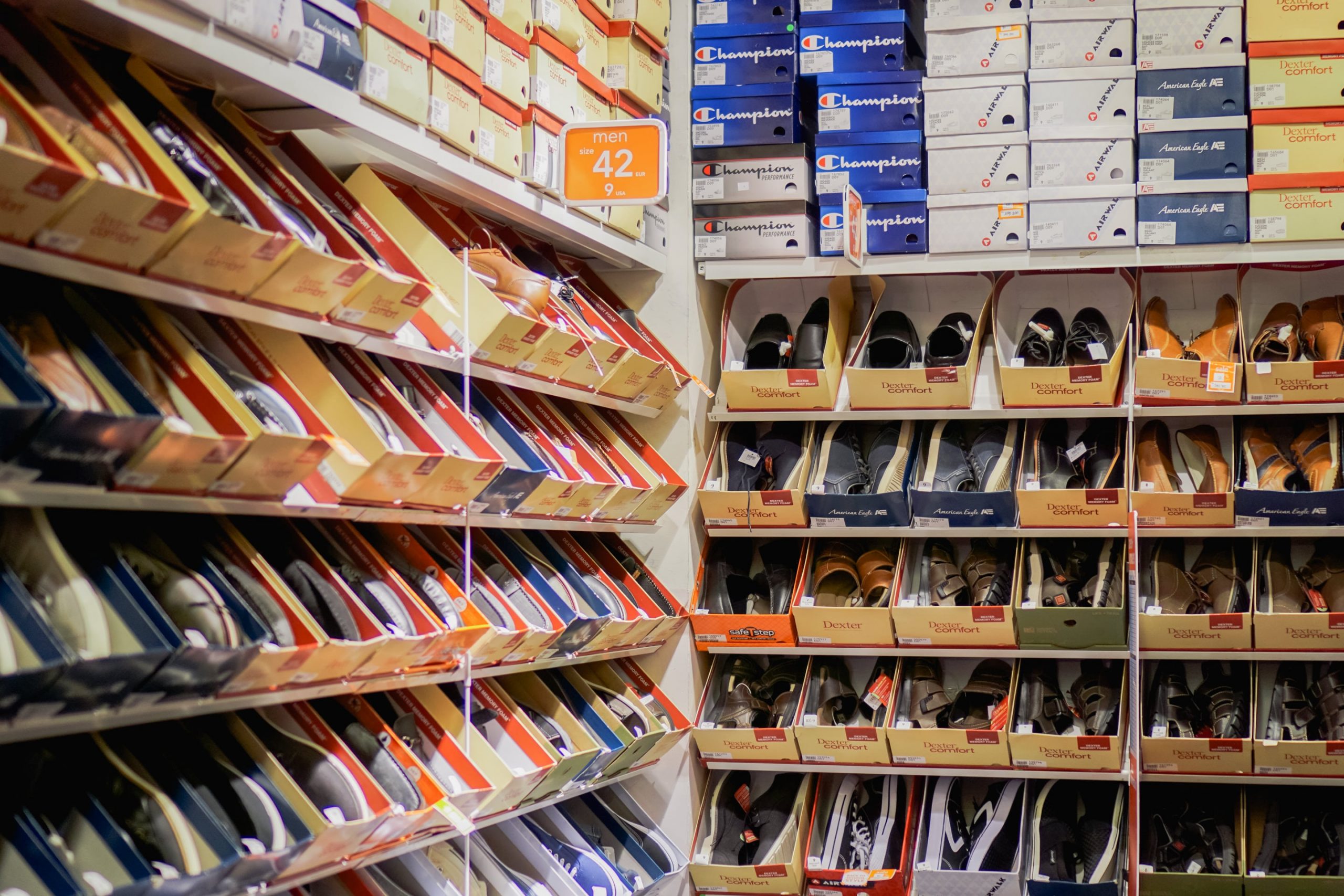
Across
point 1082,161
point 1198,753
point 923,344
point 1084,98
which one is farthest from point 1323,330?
point 1198,753

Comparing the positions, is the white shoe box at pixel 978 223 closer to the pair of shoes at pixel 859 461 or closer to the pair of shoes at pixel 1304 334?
the pair of shoes at pixel 859 461

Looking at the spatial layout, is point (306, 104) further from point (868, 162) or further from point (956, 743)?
point (956, 743)

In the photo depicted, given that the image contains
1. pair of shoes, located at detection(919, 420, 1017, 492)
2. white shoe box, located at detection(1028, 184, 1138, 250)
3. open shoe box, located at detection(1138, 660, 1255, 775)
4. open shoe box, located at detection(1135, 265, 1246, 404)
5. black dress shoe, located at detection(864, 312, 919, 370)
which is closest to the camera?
open shoe box, located at detection(1138, 660, 1255, 775)

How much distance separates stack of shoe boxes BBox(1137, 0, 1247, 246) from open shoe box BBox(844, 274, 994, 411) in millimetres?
643

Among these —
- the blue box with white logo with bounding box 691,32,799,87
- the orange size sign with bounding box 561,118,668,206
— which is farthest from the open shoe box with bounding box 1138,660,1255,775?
the blue box with white logo with bounding box 691,32,799,87

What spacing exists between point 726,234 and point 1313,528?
6.76 ft

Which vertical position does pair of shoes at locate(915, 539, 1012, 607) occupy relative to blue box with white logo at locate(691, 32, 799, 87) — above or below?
below

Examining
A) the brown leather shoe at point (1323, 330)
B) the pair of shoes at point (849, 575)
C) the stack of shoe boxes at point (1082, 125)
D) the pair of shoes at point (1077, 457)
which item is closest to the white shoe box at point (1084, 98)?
the stack of shoe boxes at point (1082, 125)

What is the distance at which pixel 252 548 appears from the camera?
102 inches

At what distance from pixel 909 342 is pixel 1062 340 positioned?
0.51 m

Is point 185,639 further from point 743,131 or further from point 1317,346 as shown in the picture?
point 1317,346

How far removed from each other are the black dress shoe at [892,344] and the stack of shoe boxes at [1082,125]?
1.73 feet

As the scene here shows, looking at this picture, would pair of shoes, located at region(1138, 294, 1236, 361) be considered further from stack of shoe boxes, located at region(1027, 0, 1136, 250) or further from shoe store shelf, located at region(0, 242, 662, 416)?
shoe store shelf, located at region(0, 242, 662, 416)

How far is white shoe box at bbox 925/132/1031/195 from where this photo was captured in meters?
4.39
